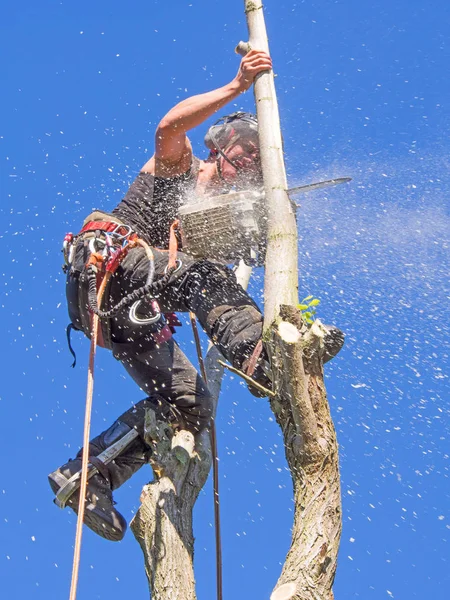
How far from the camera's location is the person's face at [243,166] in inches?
209

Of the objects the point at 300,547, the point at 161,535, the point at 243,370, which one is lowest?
the point at 300,547

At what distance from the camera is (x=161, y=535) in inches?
166

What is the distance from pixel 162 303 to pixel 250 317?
35.0 inches

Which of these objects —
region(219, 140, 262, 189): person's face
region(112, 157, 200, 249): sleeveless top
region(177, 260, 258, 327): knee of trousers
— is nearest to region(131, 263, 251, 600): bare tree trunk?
region(177, 260, 258, 327): knee of trousers

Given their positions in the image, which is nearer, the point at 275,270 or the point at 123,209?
the point at 275,270

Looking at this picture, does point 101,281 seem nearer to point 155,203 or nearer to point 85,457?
point 155,203

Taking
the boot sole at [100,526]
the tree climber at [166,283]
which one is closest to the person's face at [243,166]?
the tree climber at [166,283]

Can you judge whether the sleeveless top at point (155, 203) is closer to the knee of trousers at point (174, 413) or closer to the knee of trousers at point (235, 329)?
the knee of trousers at point (174, 413)

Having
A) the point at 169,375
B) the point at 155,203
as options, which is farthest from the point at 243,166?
the point at 169,375

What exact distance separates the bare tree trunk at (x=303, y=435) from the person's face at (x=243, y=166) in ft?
4.46

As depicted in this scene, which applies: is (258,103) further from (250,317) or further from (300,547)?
(300,547)

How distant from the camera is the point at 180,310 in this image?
491 cm

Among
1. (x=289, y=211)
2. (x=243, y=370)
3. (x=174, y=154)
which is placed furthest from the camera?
(x=174, y=154)

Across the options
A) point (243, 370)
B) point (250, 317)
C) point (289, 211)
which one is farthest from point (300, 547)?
point (289, 211)
